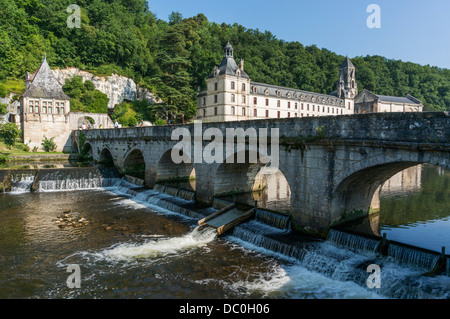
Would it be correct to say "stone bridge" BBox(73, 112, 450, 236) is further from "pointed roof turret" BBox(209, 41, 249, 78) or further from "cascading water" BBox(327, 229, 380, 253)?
"pointed roof turret" BBox(209, 41, 249, 78)

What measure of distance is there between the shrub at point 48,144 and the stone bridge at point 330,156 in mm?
35629

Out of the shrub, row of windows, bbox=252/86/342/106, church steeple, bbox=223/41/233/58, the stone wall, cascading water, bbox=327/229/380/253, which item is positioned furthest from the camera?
row of windows, bbox=252/86/342/106

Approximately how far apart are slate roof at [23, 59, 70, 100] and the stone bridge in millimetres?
37630

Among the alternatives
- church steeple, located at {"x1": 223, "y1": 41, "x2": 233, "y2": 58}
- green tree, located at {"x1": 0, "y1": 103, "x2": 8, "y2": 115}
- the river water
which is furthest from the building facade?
green tree, located at {"x1": 0, "y1": 103, "x2": 8, "y2": 115}

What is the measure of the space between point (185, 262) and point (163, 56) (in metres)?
59.4

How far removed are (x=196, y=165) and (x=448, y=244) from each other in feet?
51.2

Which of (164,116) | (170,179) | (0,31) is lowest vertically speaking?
(170,179)

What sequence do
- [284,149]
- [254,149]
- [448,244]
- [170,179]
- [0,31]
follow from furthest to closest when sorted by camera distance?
[0,31], [170,179], [254,149], [284,149], [448,244]

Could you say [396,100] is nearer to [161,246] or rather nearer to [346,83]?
[346,83]

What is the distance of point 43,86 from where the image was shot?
48.0 m

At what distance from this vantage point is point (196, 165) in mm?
Result: 21938

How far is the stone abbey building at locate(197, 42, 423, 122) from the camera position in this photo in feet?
183

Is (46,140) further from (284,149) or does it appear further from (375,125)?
(375,125)

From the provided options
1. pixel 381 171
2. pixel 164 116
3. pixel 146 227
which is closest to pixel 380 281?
pixel 381 171
